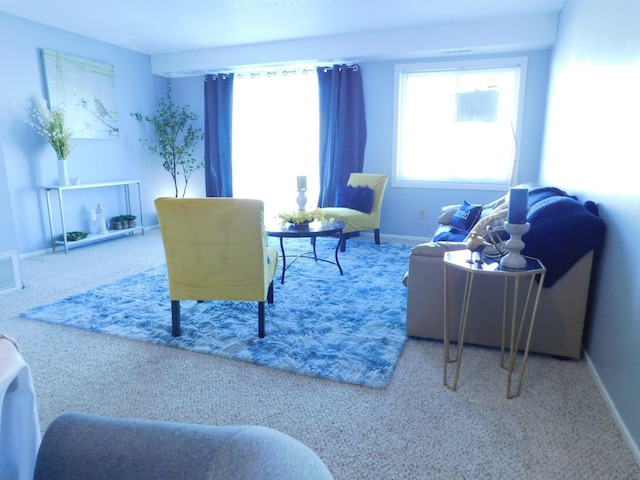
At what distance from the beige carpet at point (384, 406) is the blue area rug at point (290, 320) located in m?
0.11

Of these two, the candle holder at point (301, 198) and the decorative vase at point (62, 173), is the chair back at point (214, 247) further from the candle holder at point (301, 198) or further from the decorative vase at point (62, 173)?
the decorative vase at point (62, 173)

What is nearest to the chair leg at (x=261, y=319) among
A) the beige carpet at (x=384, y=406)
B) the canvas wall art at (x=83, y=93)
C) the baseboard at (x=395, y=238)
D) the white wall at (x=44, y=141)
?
the beige carpet at (x=384, y=406)

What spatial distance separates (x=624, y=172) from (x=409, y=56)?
356 centimetres

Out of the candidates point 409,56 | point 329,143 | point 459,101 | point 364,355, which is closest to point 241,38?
point 329,143

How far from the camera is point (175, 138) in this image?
20.1 ft

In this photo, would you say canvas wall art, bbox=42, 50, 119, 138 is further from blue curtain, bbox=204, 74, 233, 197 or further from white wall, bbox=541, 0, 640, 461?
white wall, bbox=541, 0, 640, 461

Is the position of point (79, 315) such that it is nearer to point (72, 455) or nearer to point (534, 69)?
point (72, 455)

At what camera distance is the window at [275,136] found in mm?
5695

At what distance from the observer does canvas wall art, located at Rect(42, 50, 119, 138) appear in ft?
15.3

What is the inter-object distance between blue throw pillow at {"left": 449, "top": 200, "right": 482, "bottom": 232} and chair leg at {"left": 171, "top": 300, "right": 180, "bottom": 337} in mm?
2497

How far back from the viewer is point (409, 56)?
16.2 ft

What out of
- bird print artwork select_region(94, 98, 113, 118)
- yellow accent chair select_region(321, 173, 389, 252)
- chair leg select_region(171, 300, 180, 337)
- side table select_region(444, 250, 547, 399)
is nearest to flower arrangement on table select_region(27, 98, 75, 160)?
bird print artwork select_region(94, 98, 113, 118)

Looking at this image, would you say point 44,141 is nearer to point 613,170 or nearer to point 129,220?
point 129,220

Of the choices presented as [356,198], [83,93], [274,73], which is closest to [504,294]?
[356,198]
